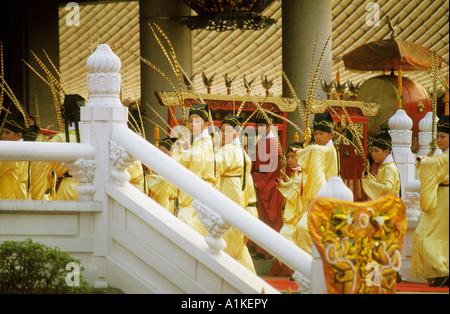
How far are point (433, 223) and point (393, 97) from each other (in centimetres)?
617

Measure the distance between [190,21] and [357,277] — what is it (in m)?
7.97

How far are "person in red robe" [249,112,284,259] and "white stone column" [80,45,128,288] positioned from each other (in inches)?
166

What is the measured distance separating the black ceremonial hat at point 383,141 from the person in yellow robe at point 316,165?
1.98 ft

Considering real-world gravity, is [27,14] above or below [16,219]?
above

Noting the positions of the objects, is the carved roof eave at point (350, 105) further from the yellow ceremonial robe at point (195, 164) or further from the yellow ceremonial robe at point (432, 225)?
the yellow ceremonial robe at point (432, 225)

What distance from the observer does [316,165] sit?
23.7 feet

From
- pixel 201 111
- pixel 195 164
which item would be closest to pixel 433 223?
pixel 195 164

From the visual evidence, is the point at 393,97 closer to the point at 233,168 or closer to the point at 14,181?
the point at 233,168

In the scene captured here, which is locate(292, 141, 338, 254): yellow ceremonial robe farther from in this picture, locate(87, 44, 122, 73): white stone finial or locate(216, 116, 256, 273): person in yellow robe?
locate(87, 44, 122, 73): white stone finial

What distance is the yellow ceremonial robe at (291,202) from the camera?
825 centimetres

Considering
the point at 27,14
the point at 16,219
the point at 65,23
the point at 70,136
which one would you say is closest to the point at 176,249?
the point at 16,219

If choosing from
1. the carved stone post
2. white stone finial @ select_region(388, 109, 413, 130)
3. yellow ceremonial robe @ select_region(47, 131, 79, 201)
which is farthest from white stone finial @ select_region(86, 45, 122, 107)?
white stone finial @ select_region(388, 109, 413, 130)

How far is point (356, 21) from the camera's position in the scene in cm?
1538

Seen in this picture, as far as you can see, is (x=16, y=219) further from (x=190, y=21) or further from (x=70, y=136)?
(x=190, y=21)
